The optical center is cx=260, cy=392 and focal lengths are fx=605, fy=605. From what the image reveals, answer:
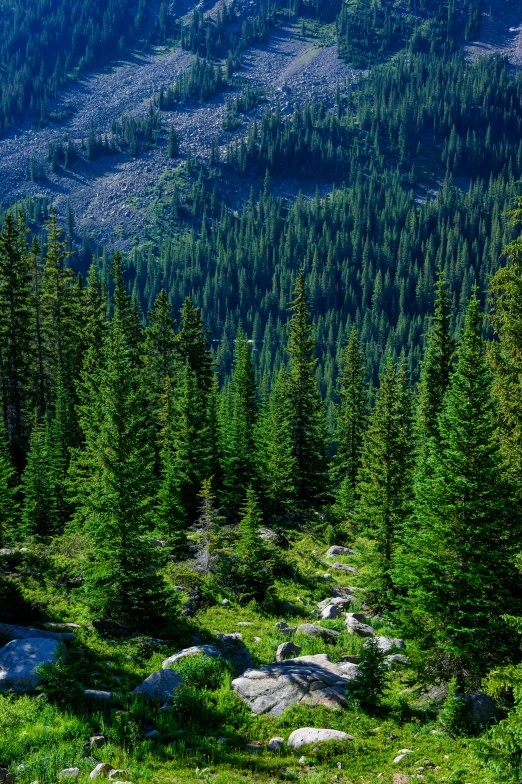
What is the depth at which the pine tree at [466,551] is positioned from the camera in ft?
43.9

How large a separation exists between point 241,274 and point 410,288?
5427 centimetres

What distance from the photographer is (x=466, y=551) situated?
44.5 ft

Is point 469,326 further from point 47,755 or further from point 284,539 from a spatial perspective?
point 284,539

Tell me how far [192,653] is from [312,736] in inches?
173

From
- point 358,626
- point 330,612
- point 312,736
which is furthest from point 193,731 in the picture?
point 330,612

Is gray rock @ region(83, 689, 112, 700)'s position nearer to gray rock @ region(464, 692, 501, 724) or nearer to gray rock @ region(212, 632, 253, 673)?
gray rock @ region(212, 632, 253, 673)

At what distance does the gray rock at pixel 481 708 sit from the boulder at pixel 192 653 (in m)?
6.16

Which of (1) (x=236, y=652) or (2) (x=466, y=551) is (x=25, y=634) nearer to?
(1) (x=236, y=652)

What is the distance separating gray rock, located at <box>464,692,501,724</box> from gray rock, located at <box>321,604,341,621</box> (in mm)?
8643

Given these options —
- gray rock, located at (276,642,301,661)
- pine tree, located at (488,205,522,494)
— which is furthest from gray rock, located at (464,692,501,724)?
pine tree, located at (488,205,522,494)

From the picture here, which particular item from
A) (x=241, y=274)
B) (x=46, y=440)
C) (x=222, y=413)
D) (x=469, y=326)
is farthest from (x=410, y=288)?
(x=469, y=326)

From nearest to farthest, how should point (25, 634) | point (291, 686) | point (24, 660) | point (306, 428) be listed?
point (24, 660), point (291, 686), point (25, 634), point (306, 428)

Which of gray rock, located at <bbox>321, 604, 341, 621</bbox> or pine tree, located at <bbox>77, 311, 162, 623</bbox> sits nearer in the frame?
pine tree, located at <bbox>77, 311, 162, 623</bbox>

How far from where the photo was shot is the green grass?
10.5m
